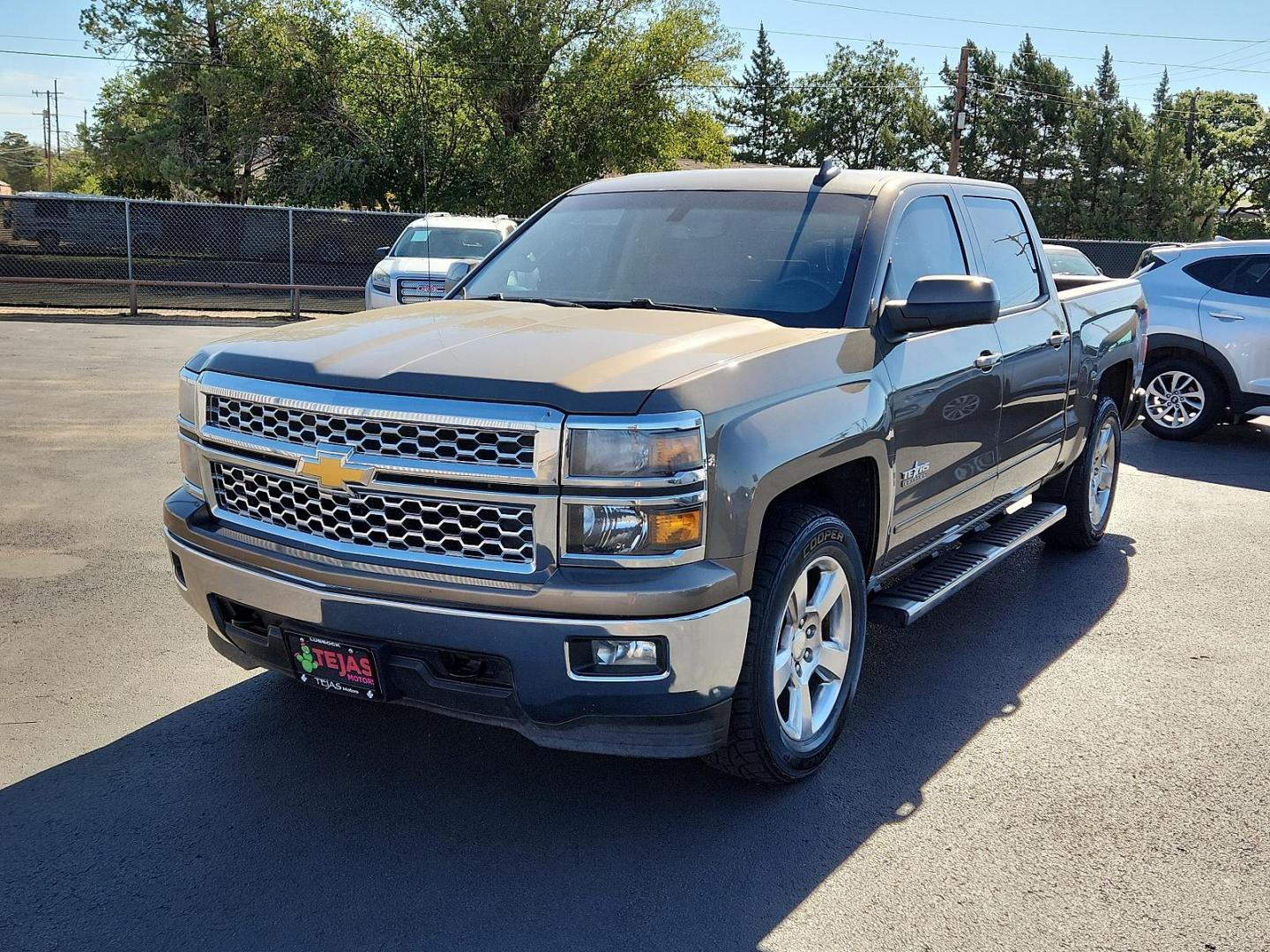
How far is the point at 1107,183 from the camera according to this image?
5869 centimetres

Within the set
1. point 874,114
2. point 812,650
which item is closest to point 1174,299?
point 812,650

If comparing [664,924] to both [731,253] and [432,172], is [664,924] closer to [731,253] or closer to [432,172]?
[731,253]

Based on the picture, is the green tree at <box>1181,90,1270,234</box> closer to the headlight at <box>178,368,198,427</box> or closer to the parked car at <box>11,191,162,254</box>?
the parked car at <box>11,191,162,254</box>

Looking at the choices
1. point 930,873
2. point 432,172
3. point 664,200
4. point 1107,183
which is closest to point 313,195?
point 432,172

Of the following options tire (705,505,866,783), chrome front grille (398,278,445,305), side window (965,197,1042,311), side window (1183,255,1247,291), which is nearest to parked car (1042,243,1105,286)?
side window (1183,255,1247,291)

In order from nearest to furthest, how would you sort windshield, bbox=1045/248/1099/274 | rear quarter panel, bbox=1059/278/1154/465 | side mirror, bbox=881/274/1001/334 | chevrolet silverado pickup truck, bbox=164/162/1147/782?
1. chevrolet silverado pickup truck, bbox=164/162/1147/782
2. side mirror, bbox=881/274/1001/334
3. rear quarter panel, bbox=1059/278/1154/465
4. windshield, bbox=1045/248/1099/274

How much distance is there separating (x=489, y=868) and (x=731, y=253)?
2.37 m

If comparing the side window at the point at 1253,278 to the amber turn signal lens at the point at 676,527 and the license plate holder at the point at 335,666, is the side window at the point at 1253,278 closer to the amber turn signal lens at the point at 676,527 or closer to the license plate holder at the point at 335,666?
the amber turn signal lens at the point at 676,527

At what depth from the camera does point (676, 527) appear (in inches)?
124

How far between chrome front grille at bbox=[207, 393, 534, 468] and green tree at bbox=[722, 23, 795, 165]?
79.2 m

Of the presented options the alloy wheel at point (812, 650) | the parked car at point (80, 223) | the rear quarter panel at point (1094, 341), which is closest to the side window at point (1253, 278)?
the rear quarter panel at point (1094, 341)

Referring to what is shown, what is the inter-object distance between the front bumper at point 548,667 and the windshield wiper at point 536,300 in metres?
1.56

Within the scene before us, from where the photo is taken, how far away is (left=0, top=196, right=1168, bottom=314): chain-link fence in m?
22.3

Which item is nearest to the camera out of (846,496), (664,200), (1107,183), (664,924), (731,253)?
(664,924)
